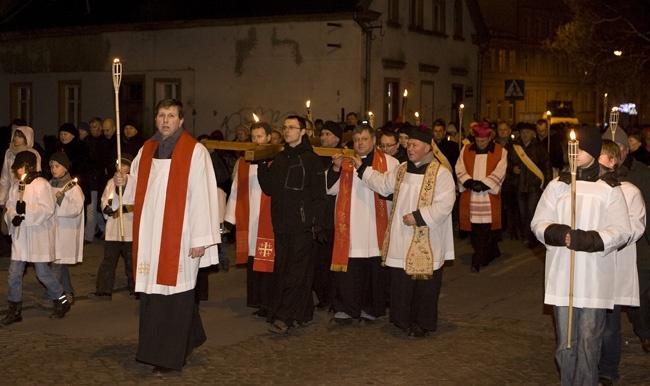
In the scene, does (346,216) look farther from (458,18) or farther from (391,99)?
(458,18)

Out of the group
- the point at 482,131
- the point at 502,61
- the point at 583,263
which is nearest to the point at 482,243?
the point at 482,131

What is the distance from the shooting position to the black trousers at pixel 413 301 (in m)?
9.84

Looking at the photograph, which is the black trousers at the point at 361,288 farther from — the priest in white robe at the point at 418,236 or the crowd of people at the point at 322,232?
the priest in white robe at the point at 418,236

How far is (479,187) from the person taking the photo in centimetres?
1476

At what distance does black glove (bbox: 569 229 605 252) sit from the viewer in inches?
262

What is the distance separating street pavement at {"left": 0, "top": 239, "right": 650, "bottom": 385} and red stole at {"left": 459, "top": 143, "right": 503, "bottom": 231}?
107 inches

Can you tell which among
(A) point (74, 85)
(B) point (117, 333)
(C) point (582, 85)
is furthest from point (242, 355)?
(C) point (582, 85)

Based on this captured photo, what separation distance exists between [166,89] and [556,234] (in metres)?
23.8

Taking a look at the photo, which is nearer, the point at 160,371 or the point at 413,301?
the point at 160,371

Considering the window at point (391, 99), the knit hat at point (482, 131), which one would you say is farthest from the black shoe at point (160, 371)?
the window at point (391, 99)

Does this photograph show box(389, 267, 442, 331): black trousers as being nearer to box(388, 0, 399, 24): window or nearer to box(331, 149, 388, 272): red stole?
box(331, 149, 388, 272): red stole

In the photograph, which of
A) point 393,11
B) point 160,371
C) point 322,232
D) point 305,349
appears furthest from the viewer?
point 393,11

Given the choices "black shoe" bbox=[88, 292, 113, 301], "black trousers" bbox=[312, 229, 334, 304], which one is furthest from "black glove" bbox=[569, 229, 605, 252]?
"black shoe" bbox=[88, 292, 113, 301]

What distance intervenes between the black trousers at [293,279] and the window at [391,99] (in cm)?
1813
